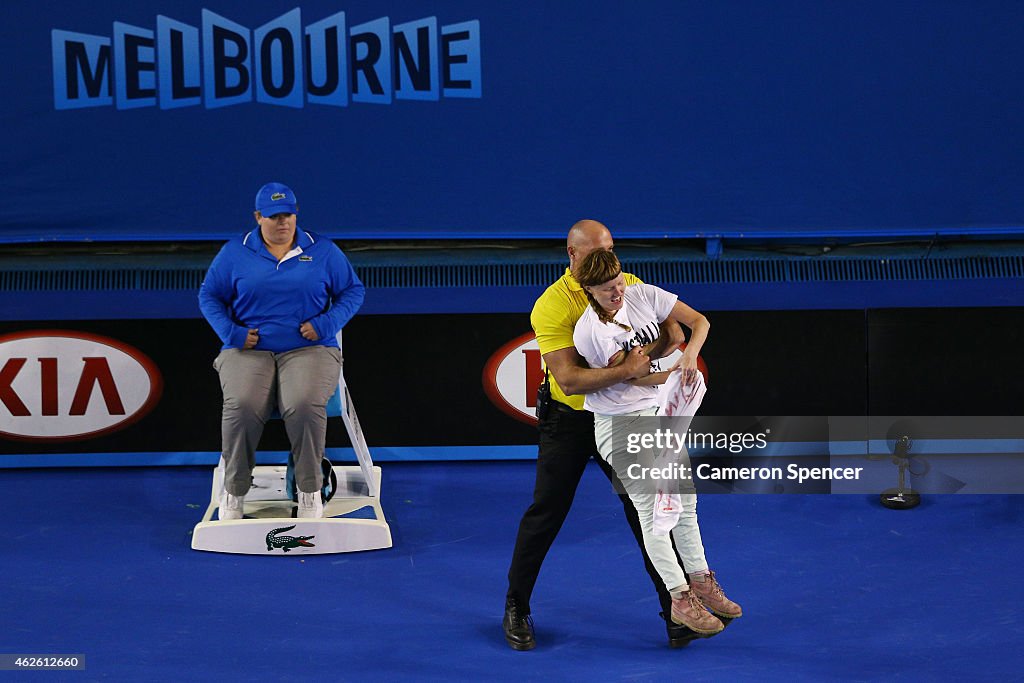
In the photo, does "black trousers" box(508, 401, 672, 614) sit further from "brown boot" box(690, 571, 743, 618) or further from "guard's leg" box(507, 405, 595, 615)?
"brown boot" box(690, 571, 743, 618)

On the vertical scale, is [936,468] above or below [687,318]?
below

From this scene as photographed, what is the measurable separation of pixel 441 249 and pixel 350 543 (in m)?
1.97

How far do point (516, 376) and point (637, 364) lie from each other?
279cm

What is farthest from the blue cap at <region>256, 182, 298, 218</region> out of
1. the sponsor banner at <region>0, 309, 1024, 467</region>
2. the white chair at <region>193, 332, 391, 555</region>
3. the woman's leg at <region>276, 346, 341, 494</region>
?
the sponsor banner at <region>0, 309, 1024, 467</region>

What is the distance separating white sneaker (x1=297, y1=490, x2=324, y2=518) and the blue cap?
133 centimetres

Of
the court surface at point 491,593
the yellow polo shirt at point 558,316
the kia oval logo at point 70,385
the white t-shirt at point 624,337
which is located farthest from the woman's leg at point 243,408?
the white t-shirt at point 624,337

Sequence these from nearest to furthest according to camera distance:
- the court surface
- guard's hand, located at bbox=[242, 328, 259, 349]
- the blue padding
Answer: the court surface, guard's hand, located at bbox=[242, 328, 259, 349], the blue padding

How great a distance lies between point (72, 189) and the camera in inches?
270

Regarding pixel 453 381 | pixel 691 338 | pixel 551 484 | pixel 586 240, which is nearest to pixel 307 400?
pixel 453 381

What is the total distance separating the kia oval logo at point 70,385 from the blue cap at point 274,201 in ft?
5.32

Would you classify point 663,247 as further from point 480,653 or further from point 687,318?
point 480,653

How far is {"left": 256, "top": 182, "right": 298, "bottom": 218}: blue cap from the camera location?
5918mm

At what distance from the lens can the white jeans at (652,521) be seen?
449 cm

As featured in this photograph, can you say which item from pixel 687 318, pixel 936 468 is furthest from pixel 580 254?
pixel 936 468
